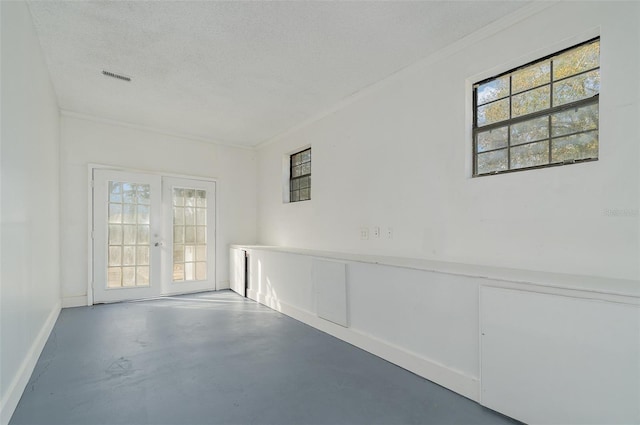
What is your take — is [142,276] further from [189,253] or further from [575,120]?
[575,120]

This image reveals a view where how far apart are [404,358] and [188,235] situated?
14.1 feet

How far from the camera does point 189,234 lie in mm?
5574

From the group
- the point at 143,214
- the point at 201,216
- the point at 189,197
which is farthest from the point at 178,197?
the point at 143,214

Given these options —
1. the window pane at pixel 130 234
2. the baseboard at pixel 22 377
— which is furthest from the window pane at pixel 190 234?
the baseboard at pixel 22 377

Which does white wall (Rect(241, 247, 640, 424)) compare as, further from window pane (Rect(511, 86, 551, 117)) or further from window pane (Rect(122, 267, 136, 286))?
window pane (Rect(122, 267, 136, 286))

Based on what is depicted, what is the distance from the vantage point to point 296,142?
5.12 meters

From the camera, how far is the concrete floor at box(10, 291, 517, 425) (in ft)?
6.59

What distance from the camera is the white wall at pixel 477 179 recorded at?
6.37 ft

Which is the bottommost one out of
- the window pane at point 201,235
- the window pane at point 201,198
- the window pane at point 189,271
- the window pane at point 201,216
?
the window pane at point 189,271

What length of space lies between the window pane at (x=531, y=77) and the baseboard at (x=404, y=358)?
7.35 feet

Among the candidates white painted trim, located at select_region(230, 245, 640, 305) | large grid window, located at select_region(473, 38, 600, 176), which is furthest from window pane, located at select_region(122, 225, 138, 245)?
large grid window, located at select_region(473, 38, 600, 176)

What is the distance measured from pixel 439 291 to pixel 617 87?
5.71ft

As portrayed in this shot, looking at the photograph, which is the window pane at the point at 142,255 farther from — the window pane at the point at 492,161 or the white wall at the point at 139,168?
the window pane at the point at 492,161

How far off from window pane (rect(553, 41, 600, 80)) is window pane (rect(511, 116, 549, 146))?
33cm
